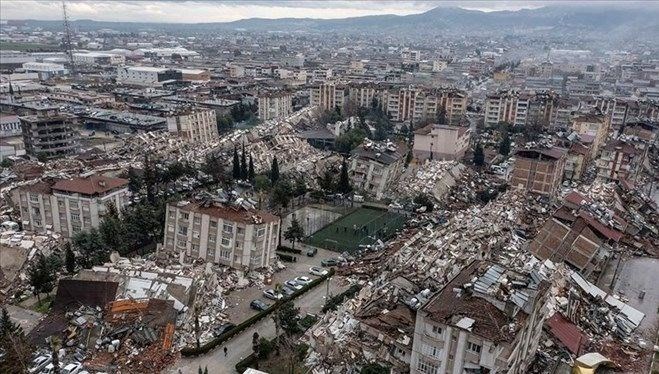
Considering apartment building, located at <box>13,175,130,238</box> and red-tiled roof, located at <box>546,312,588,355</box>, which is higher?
apartment building, located at <box>13,175,130,238</box>

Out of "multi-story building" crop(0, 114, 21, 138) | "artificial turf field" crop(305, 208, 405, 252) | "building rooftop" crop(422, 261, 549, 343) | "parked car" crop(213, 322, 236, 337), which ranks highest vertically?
"building rooftop" crop(422, 261, 549, 343)

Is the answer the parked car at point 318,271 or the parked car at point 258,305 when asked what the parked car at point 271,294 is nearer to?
the parked car at point 258,305

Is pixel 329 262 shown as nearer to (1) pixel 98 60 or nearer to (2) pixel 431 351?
(2) pixel 431 351

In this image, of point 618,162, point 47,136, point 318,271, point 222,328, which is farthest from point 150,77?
point 222,328

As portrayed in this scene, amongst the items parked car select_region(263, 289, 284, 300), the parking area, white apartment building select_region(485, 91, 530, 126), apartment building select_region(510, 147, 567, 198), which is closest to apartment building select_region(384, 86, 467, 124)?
white apartment building select_region(485, 91, 530, 126)

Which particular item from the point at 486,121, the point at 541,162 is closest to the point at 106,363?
the point at 541,162

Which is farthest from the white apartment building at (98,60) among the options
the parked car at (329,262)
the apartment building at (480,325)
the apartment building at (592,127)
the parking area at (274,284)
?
the apartment building at (480,325)

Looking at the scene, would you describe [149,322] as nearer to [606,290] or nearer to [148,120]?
[606,290]

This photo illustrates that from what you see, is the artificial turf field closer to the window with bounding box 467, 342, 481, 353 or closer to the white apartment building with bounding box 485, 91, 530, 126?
the window with bounding box 467, 342, 481, 353
